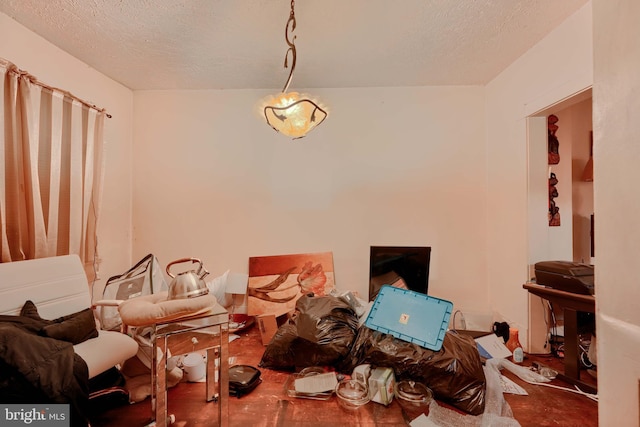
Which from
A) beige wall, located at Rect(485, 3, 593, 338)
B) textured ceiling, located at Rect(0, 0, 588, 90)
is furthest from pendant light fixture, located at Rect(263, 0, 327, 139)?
beige wall, located at Rect(485, 3, 593, 338)

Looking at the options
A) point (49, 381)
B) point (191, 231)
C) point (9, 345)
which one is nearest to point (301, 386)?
point (49, 381)

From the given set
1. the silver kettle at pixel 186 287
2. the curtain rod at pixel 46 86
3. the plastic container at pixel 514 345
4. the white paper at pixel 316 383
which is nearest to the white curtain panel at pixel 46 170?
the curtain rod at pixel 46 86

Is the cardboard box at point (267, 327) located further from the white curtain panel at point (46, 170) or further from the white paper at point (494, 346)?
→ the white paper at point (494, 346)

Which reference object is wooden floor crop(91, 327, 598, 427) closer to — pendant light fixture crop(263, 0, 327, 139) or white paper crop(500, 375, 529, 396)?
white paper crop(500, 375, 529, 396)

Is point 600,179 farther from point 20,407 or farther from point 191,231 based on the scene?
point 191,231

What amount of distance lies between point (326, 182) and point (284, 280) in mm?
1091

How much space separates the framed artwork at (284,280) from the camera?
272 centimetres

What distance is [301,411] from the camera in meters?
1.59

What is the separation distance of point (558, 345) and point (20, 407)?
11.4 ft

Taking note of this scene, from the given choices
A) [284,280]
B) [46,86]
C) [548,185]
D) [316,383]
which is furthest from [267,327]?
[548,185]

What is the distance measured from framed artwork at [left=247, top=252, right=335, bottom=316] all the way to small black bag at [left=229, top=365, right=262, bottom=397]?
799mm

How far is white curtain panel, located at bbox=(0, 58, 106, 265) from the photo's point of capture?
5.78 ft

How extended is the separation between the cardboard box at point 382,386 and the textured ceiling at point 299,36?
7.52 feet

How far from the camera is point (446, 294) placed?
277 centimetres
